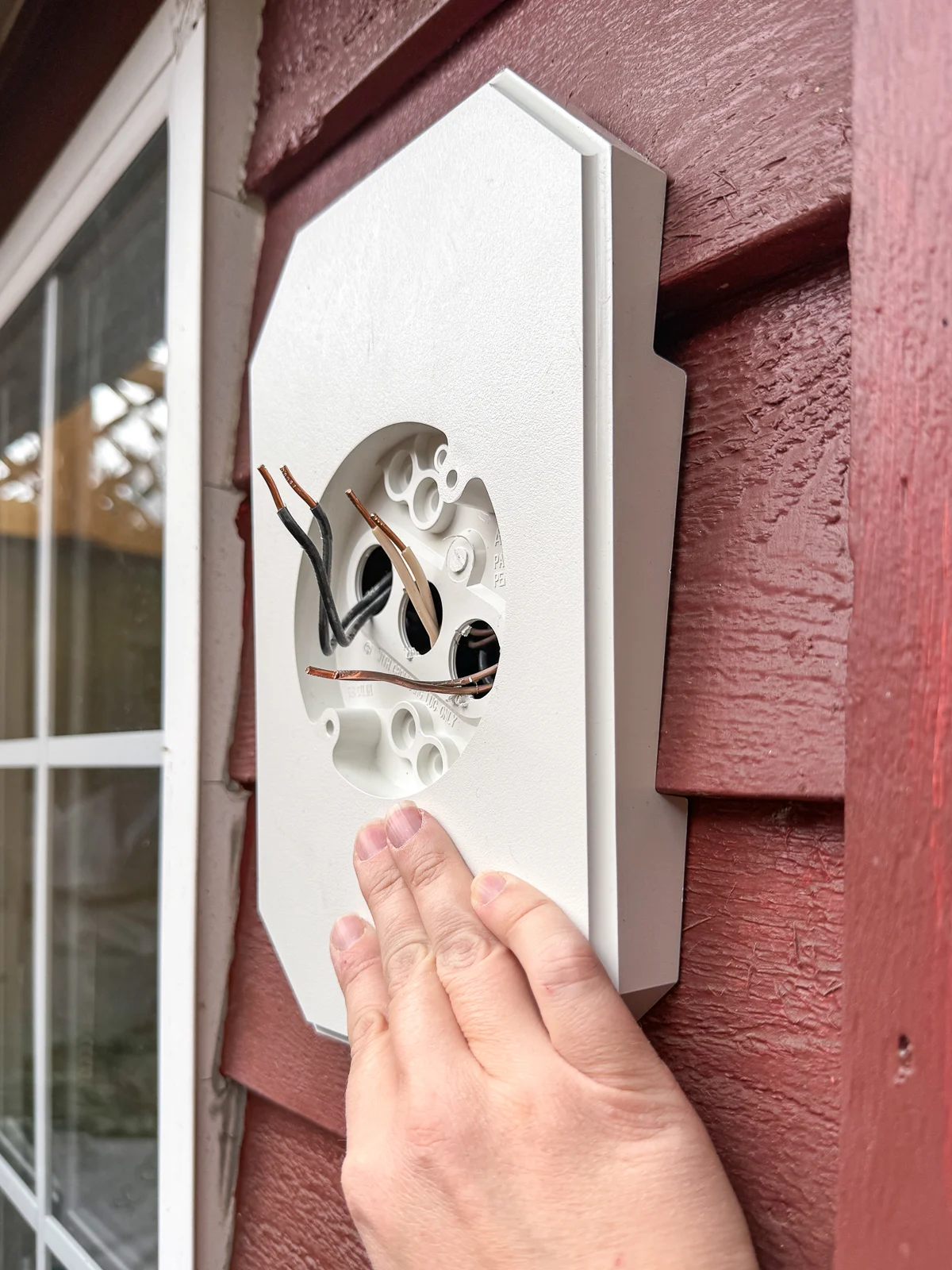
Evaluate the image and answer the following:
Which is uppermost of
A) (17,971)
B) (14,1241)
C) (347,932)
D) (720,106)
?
(720,106)

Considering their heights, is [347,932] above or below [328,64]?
below

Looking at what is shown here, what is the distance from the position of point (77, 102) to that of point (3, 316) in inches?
11.0

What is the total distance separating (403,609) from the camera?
1.46ft

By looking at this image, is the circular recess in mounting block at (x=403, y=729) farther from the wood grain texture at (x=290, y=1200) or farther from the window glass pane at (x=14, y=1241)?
the window glass pane at (x=14, y=1241)

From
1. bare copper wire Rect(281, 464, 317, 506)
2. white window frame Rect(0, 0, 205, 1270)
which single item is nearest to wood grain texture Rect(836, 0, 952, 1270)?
bare copper wire Rect(281, 464, 317, 506)

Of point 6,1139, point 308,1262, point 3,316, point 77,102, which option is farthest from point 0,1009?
point 77,102

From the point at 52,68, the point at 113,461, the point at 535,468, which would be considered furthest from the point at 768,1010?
the point at 52,68

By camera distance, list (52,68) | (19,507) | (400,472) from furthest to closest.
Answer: (19,507) → (52,68) → (400,472)

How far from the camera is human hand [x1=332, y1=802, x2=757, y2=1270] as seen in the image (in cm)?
28

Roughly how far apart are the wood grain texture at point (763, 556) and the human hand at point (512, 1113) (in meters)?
0.09

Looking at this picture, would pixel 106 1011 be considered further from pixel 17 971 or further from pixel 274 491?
pixel 274 491

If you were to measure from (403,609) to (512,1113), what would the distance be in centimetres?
23

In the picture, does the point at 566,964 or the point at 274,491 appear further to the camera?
the point at 274,491

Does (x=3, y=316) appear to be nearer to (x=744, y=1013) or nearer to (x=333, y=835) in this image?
(x=333, y=835)
